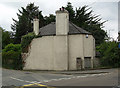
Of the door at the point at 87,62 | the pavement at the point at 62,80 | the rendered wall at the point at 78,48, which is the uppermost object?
the rendered wall at the point at 78,48

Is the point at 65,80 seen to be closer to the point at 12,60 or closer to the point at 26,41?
the point at 26,41

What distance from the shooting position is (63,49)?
22.2 metres

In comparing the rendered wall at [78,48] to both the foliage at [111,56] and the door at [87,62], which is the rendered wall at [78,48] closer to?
the door at [87,62]

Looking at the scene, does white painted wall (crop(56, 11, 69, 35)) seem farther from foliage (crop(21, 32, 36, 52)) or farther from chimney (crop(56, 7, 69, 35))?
foliage (crop(21, 32, 36, 52))

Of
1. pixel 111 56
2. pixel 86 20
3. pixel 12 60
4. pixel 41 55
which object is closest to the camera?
pixel 111 56

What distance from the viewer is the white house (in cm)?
2209

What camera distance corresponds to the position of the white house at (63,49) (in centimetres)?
2209

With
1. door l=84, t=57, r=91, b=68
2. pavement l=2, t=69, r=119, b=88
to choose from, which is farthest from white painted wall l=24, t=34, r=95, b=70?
pavement l=2, t=69, r=119, b=88

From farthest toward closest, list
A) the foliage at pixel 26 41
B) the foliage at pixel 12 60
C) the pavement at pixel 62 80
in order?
the foliage at pixel 12 60, the foliage at pixel 26 41, the pavement at pixel 62 80

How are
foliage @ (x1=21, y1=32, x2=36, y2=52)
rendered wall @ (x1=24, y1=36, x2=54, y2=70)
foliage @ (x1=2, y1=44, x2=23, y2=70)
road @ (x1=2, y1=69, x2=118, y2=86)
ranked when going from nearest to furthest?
1. road @ (x1=2, y1=69, x2=118, y2=86)
2. rendered wall @ (x1=24, y1=36, x2=54, y2=70)
3. foliage @ (x1=21, y1=32, x2=36, y2=52)
4. foliage @ (x1=2, y1=44, x2=23, y2=70)

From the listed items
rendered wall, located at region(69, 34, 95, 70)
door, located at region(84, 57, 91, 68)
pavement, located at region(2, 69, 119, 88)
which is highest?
rendered wall, located at region(69, 34, 95, 70)

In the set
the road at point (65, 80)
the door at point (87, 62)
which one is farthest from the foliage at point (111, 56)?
the road at point (65, 80)

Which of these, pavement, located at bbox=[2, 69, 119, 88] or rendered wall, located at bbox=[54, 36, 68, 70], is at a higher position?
rendered wall, located at bbox=[54, 36, 68, 70]

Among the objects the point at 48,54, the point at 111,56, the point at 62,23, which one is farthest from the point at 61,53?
the point at 111,56
